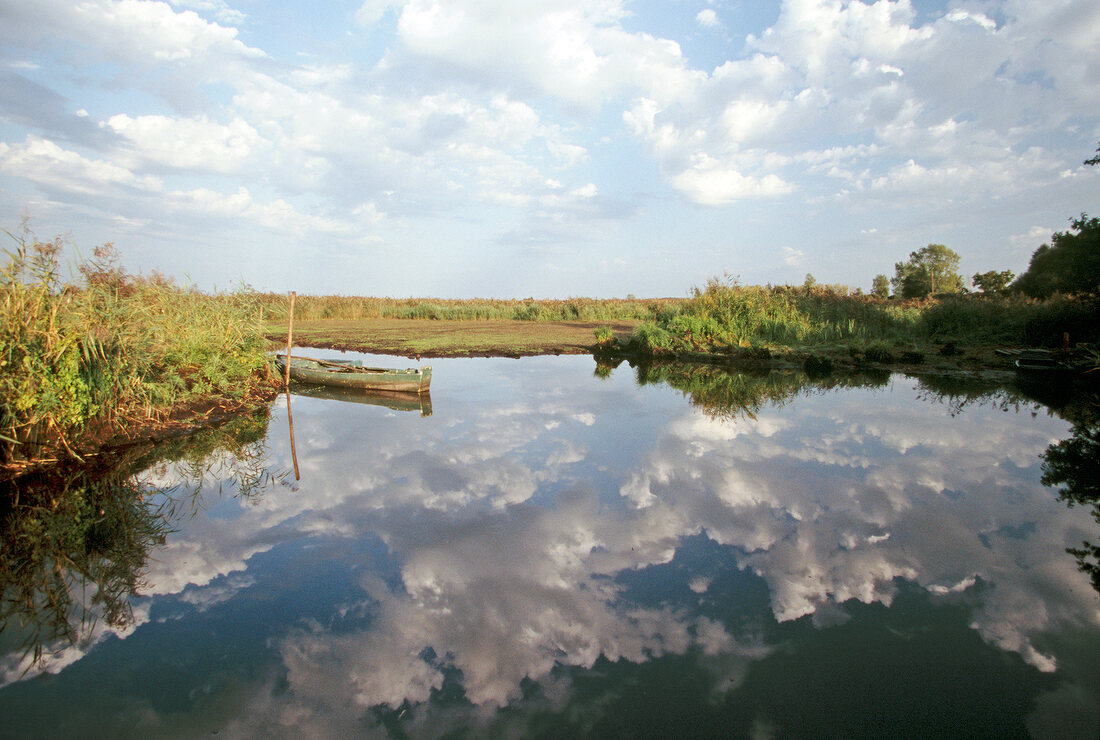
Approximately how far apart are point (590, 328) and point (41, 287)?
30360 millimetres

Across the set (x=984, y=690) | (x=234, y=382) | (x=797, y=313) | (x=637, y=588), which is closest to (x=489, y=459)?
(x=637, y=588)

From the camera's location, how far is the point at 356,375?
15.0 meters

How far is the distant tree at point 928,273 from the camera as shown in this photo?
142 ft

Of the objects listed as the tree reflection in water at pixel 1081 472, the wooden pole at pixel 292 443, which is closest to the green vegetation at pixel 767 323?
the tree reflection in water at pixel 1081 472

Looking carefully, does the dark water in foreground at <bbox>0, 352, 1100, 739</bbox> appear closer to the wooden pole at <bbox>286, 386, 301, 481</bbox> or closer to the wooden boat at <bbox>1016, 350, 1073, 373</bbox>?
the wooden pole at <bbox>286, 386, 301, 481</bbox>

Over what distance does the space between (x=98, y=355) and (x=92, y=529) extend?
4.20m

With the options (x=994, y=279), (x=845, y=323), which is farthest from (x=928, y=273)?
(x=845, y=323)

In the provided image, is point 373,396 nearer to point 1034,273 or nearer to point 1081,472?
point 1081,472

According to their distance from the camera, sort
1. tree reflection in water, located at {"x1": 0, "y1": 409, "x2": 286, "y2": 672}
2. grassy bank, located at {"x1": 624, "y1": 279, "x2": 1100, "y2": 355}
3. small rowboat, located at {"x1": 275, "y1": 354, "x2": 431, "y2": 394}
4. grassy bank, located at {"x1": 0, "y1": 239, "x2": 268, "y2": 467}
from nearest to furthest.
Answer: tree reflection in water, located at {"x1": 0, "y1": 409, "x2": 286, "y2": 672} < grassy bank, located at {"x1": 0, "y1": 239, "x2": 268, "y2": 467} < small rowboat, located at {"x1": 275, "y1": 354, "x2": 431, "y2": 394} < grassy bank, located at {"x1": 624, "y1": 279, "x2": 1100, "y2": 355}

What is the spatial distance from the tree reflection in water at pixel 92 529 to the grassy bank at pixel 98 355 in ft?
2.36

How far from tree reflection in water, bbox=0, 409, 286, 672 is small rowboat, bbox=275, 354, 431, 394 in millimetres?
4713

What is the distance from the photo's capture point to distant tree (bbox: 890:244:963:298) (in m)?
43.3

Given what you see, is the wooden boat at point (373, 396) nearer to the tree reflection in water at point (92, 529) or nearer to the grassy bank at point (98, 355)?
the grassy bank at point (98, 355)

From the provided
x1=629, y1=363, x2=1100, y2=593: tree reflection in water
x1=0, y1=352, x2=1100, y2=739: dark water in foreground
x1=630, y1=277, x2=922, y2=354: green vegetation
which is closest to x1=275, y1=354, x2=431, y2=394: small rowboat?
x1=0, y1=352, x2=1100, y2=739: dark water in foreground
